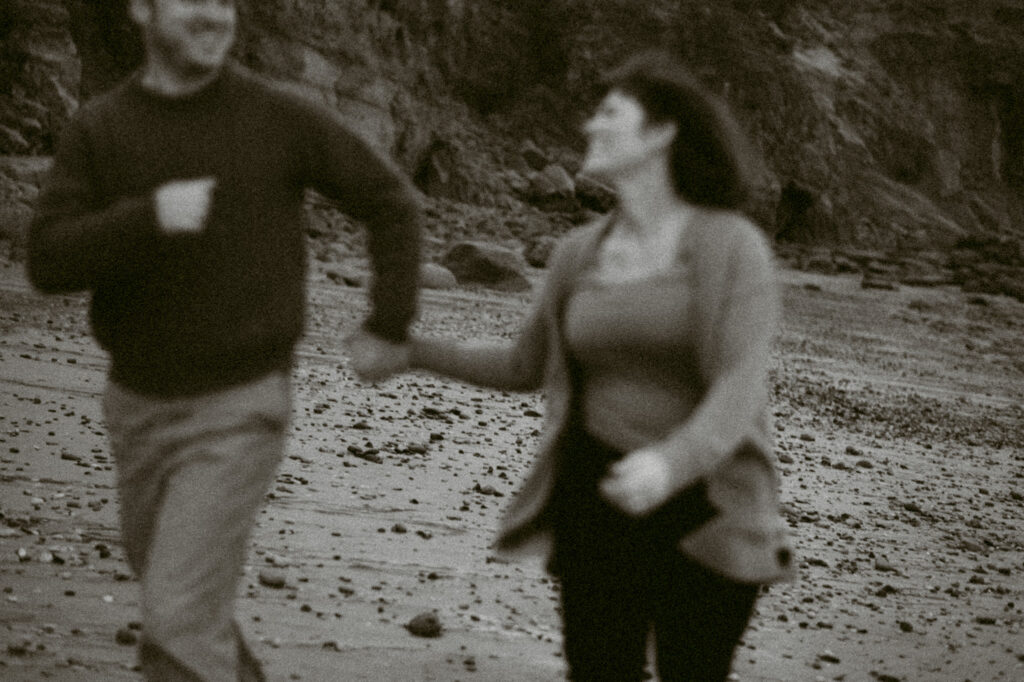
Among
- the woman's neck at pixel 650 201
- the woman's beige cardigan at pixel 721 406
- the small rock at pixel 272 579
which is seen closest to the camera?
the woman's beige cardigan at pixel 721 406

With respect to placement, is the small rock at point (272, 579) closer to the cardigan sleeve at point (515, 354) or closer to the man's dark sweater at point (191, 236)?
the cardigan sleeve at point (515, 354)

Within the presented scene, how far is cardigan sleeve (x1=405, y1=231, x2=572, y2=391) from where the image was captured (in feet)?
12.2

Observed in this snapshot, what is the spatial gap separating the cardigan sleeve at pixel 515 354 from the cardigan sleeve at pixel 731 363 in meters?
0.44

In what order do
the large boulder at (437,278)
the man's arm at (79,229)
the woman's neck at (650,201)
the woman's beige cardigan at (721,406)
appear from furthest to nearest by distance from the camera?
1. the large boulder at (437,278)
2. the woman's neck at (650,201)
3. the man's arm at (79,229)
4. the woman's beige cardigan at (721,406)

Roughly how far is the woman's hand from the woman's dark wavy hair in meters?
0.66

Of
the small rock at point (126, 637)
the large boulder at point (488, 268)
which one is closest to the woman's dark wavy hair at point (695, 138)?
the small rock at point (126, 637)

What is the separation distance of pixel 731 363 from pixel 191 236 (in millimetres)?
1228

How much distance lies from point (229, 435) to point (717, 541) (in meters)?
1.14

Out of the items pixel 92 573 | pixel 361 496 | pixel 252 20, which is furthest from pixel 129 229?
pixel 252 20

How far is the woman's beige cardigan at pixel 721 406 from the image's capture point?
3.34m

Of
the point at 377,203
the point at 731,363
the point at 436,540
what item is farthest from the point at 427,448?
the point at 731,363

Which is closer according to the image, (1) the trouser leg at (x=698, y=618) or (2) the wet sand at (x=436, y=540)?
(1) the trouser leg at (x=698, y=618)

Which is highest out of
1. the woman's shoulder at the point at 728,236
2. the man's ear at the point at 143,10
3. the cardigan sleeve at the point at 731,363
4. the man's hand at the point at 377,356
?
the man's ear at the point at 143,10

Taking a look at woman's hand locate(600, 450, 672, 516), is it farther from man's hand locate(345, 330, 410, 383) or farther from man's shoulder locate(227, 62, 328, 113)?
man's shoulder locate(227, 62, 328, 113)
